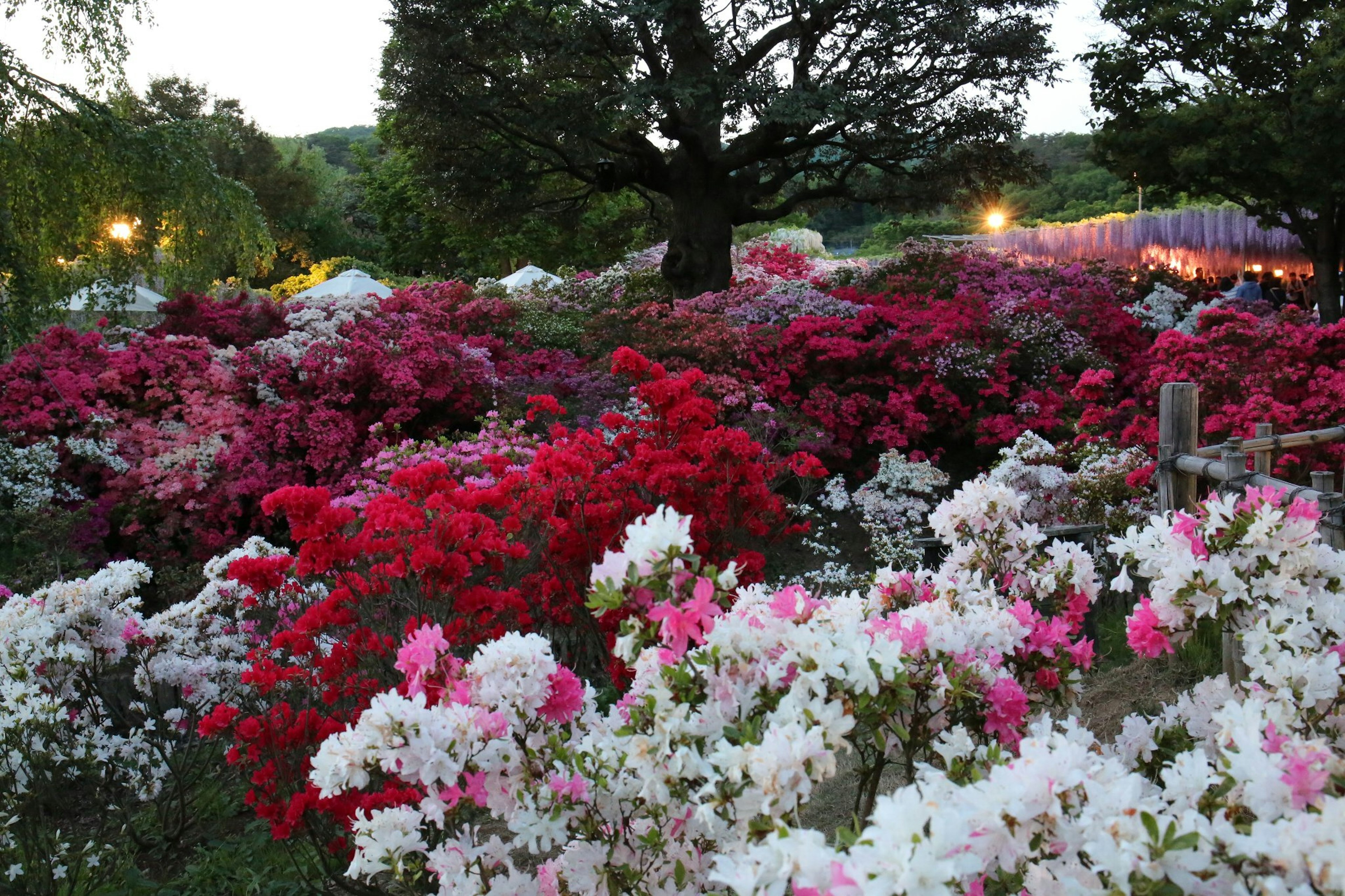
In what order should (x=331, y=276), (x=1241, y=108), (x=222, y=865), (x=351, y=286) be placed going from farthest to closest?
(x=331, y=276)
(x=351, y=286)
(x=1241, y=108)
(x=222, y=865)

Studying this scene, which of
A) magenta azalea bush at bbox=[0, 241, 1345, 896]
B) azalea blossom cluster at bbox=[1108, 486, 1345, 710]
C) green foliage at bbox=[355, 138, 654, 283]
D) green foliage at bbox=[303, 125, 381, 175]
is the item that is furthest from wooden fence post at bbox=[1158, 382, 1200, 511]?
green foliage at bbox=[303, 125, 381, 175]

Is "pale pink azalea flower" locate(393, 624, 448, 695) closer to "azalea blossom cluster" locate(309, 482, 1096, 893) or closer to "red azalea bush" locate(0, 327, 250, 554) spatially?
"azalea blossom cluster" locate(309, 482, 1096, 893)

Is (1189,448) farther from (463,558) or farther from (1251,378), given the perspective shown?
(463,558)

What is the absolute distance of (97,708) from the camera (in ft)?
11.8

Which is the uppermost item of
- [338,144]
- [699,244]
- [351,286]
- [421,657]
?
[338,144]

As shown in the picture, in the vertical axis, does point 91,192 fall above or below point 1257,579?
above

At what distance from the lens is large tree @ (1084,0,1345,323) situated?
37.3ft

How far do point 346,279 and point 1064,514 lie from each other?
14.6m

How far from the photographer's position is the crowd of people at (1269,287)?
556 inches

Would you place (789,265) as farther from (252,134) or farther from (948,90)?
(252,134)

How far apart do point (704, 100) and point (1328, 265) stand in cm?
868

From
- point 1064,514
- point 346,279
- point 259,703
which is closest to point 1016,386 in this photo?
point 1064,514

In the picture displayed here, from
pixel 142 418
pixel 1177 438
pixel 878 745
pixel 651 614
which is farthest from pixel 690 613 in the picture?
pixel 142 418

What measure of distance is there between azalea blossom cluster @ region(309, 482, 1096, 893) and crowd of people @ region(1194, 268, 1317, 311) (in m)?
12.5
